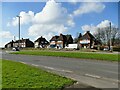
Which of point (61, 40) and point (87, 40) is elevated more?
point (61, 40)

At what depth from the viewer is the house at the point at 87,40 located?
102m

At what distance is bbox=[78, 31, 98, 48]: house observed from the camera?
102 metres

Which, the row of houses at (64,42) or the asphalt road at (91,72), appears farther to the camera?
the row of houses at (64,42)

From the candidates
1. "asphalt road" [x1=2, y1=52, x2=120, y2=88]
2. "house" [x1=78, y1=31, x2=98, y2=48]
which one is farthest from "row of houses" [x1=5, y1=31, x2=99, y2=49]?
"asphalt road" [x1=2, y1=52, x2=120, y2=88]

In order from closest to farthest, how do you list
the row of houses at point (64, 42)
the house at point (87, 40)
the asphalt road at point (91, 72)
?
the asphalt road at point (91, 72), the house at point (87, 40), the row of houses at point (64, 42)

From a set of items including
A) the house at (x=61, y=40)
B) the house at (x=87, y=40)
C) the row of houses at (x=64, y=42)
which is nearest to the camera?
the house at (x=87, y=40)

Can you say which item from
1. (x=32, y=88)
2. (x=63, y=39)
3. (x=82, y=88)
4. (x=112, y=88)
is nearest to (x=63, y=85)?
(x=82, y=88)

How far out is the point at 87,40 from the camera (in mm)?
103688

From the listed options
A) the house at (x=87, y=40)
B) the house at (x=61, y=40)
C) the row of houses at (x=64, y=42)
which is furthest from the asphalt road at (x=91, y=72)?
the house at (x=61, y=40)

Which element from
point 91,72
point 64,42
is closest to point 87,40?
point 64,42

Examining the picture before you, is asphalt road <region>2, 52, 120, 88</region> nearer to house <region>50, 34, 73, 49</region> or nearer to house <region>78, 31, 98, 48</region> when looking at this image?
house <region>78, 31, 98, 48</region>

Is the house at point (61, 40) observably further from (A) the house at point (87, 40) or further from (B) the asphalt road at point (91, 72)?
(B) the asphalt road at point (91, 72)

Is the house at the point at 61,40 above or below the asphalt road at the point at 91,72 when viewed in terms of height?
above

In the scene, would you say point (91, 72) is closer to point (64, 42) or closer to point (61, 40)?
point (64, 42)
